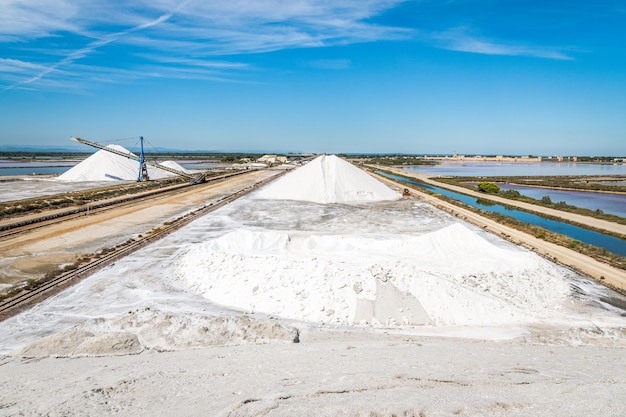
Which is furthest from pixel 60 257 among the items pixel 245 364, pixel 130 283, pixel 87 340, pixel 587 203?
pixel 587 203

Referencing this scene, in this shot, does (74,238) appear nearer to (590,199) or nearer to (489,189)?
(489,189)

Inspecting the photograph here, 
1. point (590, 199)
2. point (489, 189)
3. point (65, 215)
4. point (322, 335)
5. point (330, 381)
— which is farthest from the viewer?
point (489, 189)

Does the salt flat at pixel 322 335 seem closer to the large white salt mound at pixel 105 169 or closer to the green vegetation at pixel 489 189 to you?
the green vegetation at pixel 489 189

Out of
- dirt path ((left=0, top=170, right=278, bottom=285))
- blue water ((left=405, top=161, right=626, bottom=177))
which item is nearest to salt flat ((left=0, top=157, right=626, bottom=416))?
dirt path ((left=0, top=170, right=278, bottom=285))

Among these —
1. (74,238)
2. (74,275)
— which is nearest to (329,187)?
(74,238)

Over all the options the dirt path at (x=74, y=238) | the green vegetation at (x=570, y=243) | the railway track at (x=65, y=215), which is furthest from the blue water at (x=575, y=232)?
the railway track at (x=65, y=215)
